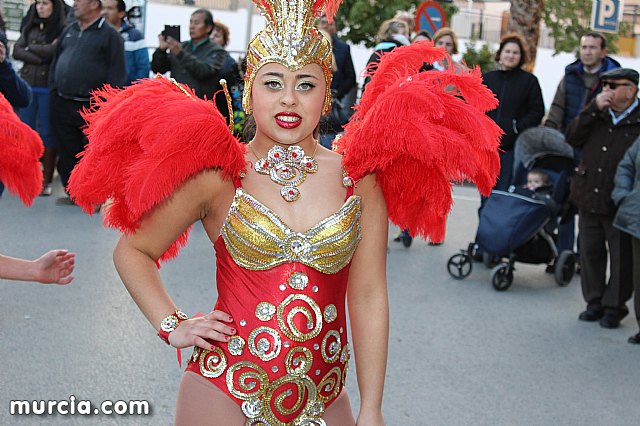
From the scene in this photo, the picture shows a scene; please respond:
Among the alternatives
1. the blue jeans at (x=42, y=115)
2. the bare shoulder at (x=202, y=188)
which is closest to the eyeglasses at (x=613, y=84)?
the bare shoulder at (x=202, y=188)

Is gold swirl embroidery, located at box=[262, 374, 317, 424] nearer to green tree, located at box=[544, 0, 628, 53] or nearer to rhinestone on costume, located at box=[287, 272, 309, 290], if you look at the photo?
rhinestone on costume, located at box=[287, 272, 309, 290]

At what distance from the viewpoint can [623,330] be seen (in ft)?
21.1

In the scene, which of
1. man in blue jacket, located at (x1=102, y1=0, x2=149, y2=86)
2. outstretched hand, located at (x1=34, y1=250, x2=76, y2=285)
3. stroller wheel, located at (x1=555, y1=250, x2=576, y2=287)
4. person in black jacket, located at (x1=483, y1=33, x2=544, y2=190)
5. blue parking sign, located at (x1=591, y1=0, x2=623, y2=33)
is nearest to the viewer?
outstretched hand, located at (x1=34, y1=250, x2=76, y2=285)

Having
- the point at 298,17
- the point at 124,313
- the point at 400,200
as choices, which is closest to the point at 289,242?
the point at 400,200

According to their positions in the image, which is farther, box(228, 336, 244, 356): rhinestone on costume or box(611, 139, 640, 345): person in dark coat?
box(611, 139, 640, 345): person in dark coat

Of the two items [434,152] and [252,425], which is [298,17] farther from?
[252,425]

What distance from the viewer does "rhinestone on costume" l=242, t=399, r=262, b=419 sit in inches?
91.3

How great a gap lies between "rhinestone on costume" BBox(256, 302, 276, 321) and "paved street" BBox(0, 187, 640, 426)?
2275mm

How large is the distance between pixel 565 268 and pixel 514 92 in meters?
1.61

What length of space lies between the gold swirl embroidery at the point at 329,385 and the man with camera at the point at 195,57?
6.42 meters

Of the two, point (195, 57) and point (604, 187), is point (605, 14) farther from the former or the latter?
point (604, 187)

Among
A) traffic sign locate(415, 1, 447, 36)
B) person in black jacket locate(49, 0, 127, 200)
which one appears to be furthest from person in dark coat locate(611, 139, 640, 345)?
traffic sign locate(415, 1, 447, 36)

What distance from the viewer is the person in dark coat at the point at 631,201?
5.96 metres

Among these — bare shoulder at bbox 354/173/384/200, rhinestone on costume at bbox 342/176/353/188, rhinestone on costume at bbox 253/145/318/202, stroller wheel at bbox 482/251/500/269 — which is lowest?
stroller wheel at bbox 482/251/500/269
